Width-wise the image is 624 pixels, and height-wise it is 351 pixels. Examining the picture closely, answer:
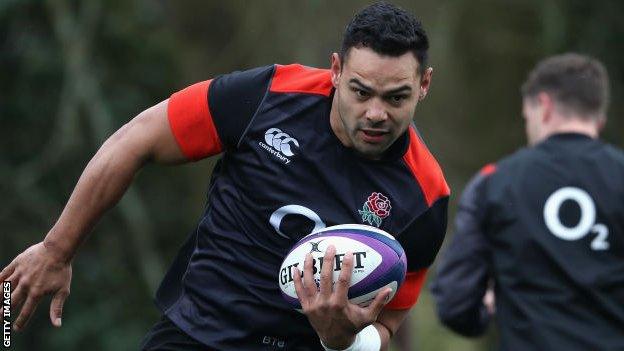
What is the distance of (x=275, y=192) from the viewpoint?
16.0 feet

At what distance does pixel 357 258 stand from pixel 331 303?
0.20m

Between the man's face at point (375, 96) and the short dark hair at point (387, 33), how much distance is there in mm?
27

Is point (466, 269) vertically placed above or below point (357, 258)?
below

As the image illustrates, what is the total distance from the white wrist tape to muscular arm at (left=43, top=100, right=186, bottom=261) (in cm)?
95

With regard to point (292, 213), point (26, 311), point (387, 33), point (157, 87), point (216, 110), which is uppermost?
point (387, 33)

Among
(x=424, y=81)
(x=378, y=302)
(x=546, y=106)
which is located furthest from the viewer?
(x=546, y=106)

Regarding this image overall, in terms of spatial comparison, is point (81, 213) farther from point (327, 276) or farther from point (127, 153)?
point (327, 276)

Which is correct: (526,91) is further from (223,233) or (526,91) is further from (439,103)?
(439,103)

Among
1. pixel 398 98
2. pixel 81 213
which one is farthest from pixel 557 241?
pixel 81 213

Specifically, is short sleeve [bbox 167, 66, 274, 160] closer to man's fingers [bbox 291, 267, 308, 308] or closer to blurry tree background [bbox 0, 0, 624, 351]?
man's fingers [bbox 291, 267, 308, 308]

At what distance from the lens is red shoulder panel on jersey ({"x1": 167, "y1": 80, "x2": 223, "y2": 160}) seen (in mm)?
4855

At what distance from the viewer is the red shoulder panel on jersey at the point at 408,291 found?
16.6 feet

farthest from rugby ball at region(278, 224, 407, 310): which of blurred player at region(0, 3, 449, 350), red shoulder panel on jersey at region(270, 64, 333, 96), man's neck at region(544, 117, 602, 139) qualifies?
man's neck at region(544, 117, 602, 139)

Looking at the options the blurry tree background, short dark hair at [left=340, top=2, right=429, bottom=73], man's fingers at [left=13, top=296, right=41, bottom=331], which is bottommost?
the blurry tree background
